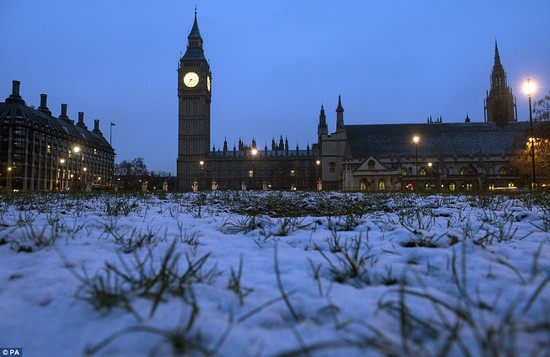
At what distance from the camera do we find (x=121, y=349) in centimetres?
102

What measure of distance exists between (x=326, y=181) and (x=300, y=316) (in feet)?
224

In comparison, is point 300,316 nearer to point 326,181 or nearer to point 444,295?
point 444,295

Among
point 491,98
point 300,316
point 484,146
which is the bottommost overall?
point 300,316

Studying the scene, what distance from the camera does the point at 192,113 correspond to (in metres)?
91.2

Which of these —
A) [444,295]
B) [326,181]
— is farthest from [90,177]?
[444,295]

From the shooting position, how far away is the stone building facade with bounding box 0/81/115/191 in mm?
68688

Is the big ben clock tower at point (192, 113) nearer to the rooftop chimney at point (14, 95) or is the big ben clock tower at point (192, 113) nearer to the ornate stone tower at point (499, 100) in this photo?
the rooftop chimney at point (14, 95)

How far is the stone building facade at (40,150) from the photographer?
68.7 meters

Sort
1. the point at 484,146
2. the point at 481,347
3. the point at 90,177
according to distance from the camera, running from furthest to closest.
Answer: the point at 90,177 < the point at 484,146 < the point at 481,347

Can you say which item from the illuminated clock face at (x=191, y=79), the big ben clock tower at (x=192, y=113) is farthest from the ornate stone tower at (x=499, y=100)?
the illuminated clock face at (x=191, y=79)

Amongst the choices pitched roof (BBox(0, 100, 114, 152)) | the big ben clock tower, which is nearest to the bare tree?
pitched roof (BBox(0, 100, 114, 152))

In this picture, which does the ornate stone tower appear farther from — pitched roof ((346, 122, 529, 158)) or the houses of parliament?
pitched roof ((346, 122, 529, 158))

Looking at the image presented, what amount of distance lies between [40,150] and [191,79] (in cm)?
4238

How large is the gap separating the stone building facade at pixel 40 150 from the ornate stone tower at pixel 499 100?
276 ft
